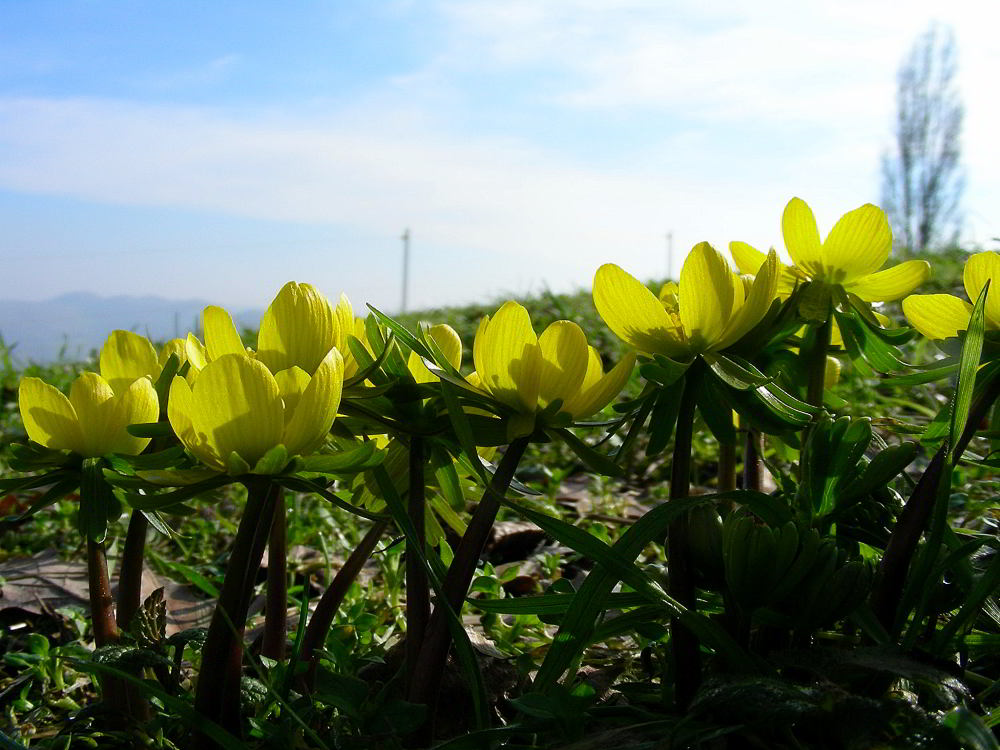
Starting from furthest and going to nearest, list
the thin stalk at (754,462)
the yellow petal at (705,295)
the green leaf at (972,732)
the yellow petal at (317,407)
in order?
the thin stalk at (754,462) < the yellow petal at (705,295) < the yellow petal at (317,407) < the green leaf at (972,732)

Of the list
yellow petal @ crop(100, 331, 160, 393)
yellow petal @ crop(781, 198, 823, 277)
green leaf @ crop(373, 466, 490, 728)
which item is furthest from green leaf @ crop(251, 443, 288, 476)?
yellow petal @ crop(781, 198, 823, 277)

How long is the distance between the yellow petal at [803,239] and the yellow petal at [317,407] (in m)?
0.62

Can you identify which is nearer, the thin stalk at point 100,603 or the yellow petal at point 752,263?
the thin stalk at point 100,603

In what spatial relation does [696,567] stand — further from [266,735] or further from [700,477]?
[700,477]

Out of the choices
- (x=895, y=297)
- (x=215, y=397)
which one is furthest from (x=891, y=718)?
(x=215, y=397)

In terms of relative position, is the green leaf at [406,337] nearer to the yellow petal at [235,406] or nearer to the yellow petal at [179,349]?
the yellow petal at [235,406]

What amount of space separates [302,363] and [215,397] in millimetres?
157

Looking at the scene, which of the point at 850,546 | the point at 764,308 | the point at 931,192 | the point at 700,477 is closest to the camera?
the point at 764,308

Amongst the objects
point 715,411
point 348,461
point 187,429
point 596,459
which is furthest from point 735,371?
point 187,429

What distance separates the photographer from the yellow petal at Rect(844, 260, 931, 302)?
111cm

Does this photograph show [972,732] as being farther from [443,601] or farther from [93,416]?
[93,416]

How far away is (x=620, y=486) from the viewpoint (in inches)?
110

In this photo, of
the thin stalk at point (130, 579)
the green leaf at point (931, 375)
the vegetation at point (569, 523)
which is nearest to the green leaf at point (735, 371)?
the vegetation at point (569, 523)

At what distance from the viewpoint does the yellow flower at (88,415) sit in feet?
2.93
